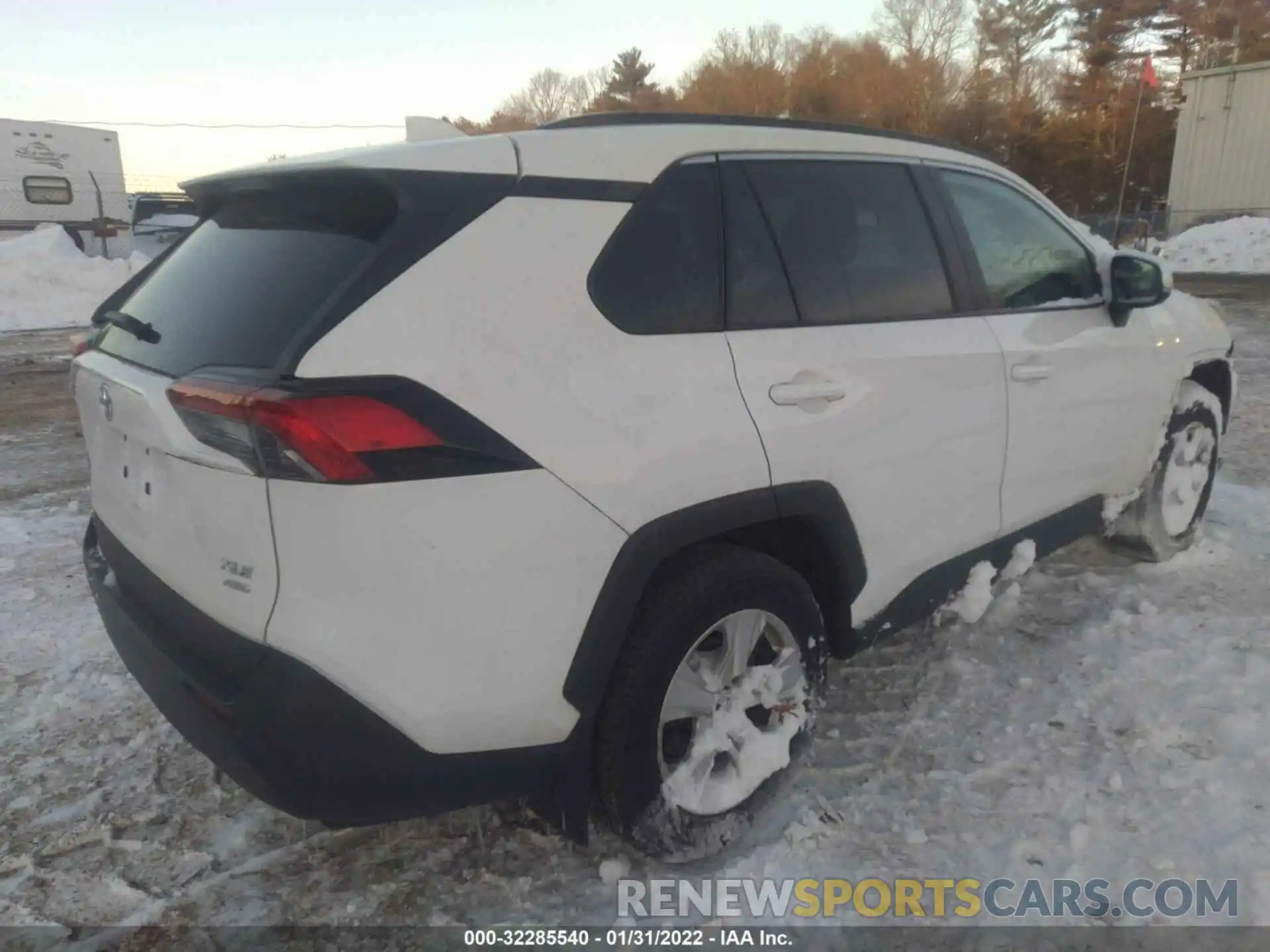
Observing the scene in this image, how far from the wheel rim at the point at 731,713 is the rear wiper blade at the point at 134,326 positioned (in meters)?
1.52

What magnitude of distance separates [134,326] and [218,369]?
0.61 meters

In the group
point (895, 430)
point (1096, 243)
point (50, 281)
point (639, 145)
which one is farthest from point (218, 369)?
point (50, 281)

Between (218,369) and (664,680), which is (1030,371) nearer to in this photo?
(664,680)

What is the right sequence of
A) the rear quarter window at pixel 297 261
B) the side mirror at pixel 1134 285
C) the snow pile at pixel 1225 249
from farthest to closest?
the snow pile at pixel 1225 249 → the side mirror at pixel 1134 285 → the rear quarter window at pixel 297 261

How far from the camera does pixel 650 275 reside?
6.98 ft

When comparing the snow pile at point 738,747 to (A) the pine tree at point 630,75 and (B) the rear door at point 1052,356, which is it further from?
(A) the pine tree at point 630,75

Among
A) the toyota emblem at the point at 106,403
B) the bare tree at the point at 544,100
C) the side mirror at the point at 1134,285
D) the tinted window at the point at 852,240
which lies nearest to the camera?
the toyota emblem at the point at 106,403

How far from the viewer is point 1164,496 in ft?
13.5

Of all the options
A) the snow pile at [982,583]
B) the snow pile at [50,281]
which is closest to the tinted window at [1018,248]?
the snow pile at [982,583]

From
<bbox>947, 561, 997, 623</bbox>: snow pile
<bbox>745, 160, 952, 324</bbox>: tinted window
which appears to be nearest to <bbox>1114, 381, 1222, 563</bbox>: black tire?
<bbox>947, 561, 997, 623</bbox>: snow pile

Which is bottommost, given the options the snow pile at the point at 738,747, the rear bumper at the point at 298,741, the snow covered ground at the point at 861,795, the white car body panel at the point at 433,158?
the snow covered ground at the point at 861,795

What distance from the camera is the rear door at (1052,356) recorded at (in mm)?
3070

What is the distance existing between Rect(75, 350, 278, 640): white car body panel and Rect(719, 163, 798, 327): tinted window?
4.03 ft

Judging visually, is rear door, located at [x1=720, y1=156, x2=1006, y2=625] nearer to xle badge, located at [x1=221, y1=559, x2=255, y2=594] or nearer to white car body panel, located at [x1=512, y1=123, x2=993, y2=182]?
white car body panel, located at [x1=512, y1=123, x2=993, y2=182]
